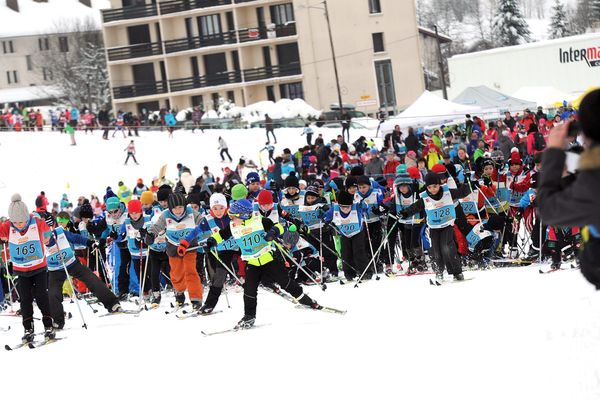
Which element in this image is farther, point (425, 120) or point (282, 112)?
point (282, 112)

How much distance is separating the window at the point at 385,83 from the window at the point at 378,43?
793mm

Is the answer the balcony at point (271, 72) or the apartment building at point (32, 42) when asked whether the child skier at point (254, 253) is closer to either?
the balcony at point (271, 72)

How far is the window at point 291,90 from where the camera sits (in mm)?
67812

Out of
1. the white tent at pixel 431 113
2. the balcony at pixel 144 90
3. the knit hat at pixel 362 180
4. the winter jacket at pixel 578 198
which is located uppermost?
the balcony at pixel 144 90

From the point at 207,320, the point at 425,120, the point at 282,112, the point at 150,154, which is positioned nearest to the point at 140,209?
the point at 207,320

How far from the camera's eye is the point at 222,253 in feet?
43.2

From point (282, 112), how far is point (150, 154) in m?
10.4

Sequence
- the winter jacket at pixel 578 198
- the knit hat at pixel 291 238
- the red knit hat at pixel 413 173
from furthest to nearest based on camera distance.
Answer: the red knit hat at pixel 413 173
the knit hat at pixel 291 238
the winter jacket at pixel 578 198

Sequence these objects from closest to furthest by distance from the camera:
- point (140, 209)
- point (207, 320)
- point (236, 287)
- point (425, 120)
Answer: point (207, 320)
point (140, 209)
point (236, 287)
point (425, 120)

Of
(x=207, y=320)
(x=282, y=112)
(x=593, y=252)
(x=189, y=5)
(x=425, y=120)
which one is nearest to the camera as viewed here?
(x=593, y=252)

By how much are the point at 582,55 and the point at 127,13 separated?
1331 inches

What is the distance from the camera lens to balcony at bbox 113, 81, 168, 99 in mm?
68062

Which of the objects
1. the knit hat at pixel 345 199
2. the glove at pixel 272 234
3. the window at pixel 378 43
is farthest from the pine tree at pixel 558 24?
the glove at pixel 272 234

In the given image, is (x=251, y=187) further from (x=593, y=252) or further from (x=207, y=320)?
(x=593, y=252)
